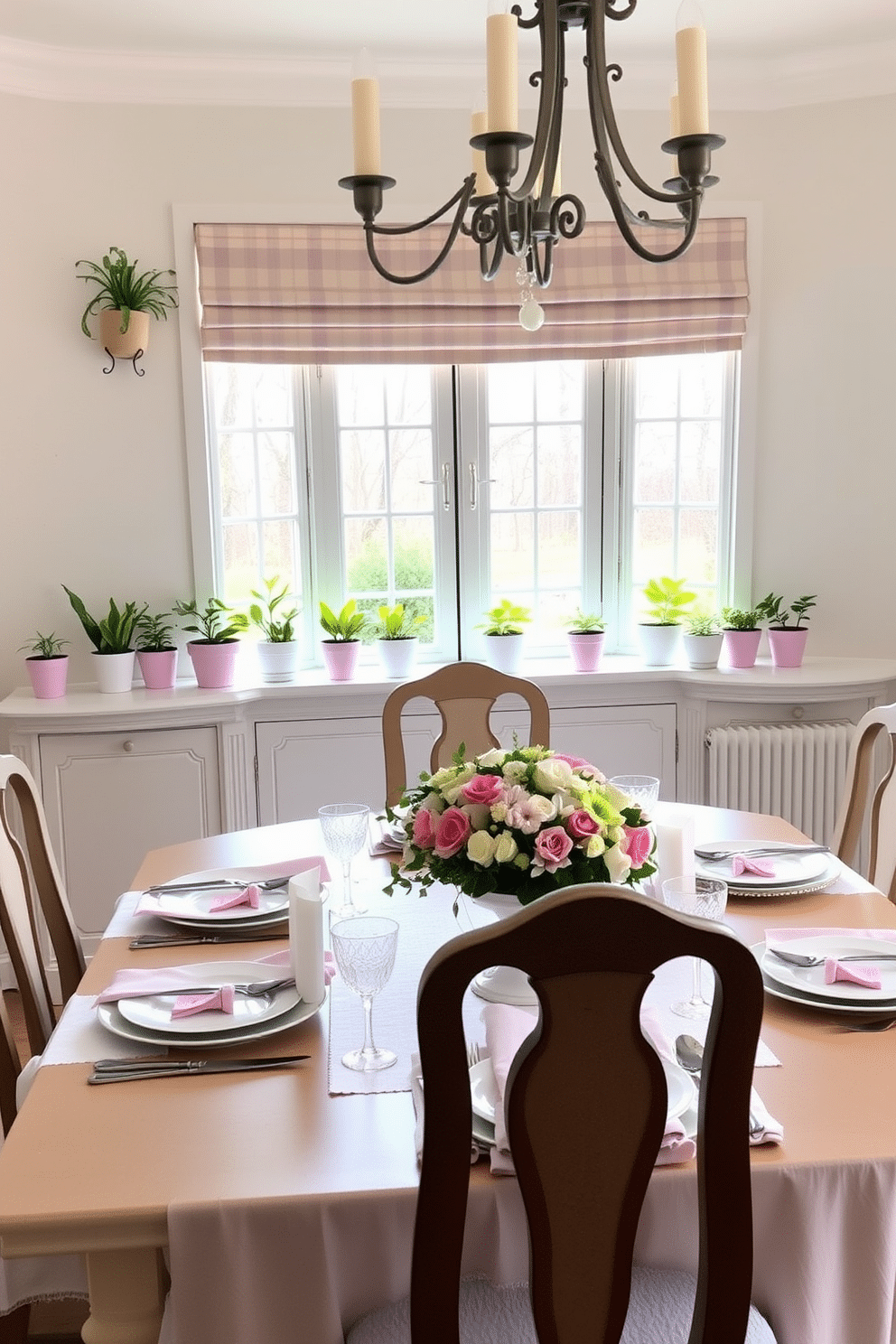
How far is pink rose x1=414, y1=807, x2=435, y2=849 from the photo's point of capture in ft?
5.06

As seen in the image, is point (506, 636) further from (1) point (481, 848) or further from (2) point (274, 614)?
(1) point (481, 848)

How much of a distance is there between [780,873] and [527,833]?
0.73 meters

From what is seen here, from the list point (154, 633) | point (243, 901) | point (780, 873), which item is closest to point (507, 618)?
point (154, 633)

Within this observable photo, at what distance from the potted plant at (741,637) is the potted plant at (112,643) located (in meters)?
1.81

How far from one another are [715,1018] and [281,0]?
2870 mm

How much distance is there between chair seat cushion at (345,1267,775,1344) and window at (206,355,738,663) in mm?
2612

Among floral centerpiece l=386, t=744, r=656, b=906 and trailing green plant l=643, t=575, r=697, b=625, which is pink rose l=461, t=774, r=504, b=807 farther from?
trailing green plant l=643, t=575, r=697, b=625

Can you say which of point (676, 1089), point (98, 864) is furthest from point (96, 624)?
point (676, 1089)

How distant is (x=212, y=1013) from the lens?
59.9 inches

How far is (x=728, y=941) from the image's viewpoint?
1010mm

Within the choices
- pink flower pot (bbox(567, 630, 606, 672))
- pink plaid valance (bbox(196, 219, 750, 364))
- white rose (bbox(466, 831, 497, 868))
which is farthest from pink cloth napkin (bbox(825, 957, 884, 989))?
pink plaid valance (bbox(196, 219, 750, 364))

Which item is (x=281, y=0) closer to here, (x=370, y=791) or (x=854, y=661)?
(x=370, y=791)

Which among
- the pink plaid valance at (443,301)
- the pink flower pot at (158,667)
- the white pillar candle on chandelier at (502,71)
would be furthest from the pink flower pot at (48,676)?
the white pillar candle on chandelier at (502,71)

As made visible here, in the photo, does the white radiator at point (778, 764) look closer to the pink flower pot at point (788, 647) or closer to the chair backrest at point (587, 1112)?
the pink flower pot at point (788, 647)
